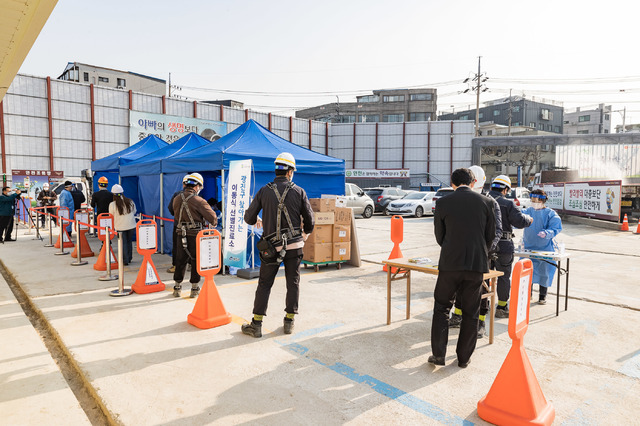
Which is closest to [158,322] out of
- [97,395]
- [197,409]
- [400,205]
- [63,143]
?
[97,395]

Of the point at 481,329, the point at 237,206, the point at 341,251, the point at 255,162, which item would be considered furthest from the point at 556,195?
the point at 237,206

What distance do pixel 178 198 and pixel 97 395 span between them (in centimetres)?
340

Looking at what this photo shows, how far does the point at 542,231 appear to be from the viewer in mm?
5930

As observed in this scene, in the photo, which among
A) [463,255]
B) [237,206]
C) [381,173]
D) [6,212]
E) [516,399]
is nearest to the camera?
[516,399]

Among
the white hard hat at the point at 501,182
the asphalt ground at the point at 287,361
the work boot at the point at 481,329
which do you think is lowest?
the asphalt ground at the point at 287,361

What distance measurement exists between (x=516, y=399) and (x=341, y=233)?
18.6ft

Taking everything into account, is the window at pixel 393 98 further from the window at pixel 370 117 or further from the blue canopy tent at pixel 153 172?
the blue canopy tent at pixel 153 172

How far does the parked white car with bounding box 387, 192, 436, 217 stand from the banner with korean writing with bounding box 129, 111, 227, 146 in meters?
11.9

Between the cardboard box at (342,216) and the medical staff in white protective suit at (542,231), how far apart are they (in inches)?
135

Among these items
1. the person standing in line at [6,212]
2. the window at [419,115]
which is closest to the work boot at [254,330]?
the person standing in line at [6,212]

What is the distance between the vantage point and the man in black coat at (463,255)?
3.67m

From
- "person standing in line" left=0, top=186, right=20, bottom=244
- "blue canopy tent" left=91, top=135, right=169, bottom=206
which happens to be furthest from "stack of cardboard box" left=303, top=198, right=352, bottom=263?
"person standing in line" left=0, top=186, right=20, bottom=244

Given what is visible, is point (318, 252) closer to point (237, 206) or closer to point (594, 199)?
point (237, 206)

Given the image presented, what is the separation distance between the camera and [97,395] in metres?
3.41
